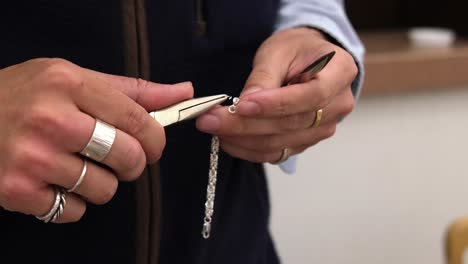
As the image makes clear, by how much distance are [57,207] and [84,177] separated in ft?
0.08

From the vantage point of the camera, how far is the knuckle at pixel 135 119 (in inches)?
13.3

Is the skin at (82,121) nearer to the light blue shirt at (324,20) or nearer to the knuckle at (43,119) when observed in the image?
the knuckle at (43,119)

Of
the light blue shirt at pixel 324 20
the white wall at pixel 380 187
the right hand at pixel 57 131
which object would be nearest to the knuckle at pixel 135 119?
the right hand at pixel 57 131

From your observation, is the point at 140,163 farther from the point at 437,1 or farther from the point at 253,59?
the point at 437,1

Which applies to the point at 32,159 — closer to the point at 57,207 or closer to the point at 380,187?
the point at 57,207

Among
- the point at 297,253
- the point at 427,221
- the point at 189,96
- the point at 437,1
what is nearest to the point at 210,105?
the point at 189,96

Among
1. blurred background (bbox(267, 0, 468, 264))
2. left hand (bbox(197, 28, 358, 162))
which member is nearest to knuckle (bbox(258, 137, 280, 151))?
left hand (bbox(197, 28, 358, 162))

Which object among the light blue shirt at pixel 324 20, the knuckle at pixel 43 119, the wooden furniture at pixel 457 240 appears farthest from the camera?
the wooden furniture at pixel 457 240

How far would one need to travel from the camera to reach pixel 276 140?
452 mm

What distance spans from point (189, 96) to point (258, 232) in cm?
22

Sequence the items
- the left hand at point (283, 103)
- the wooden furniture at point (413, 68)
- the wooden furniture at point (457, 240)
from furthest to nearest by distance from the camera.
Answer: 1. the wooden furniture at point (413, 68)
2. the wooden furniture at point (457, 240)
3. the left hand at point (283, 103)

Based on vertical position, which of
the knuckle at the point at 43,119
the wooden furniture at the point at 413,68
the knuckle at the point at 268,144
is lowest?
the wooden furniture at the point at 413,68

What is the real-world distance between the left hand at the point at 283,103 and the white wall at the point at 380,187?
1.61 feet

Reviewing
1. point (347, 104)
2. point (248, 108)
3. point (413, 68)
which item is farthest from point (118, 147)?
point (413, 68)
